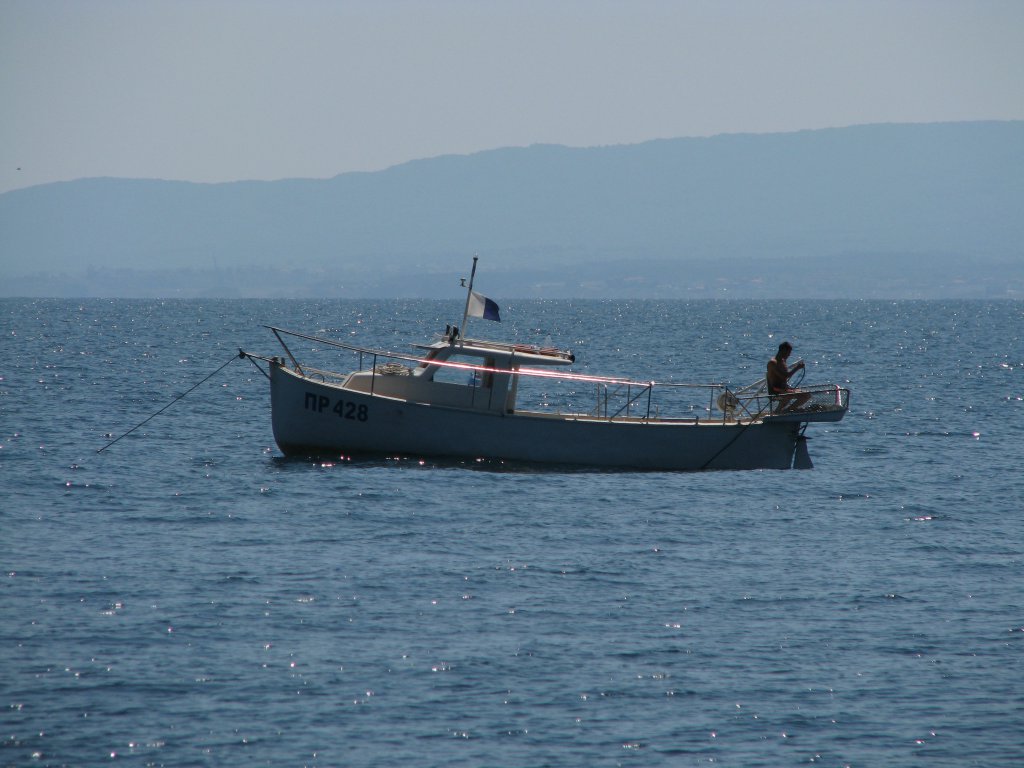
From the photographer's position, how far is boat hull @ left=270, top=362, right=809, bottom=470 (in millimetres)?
34812

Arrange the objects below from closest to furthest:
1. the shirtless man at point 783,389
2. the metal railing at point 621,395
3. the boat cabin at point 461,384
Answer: the boat cabin at point 461,384, the metal railing at point 621,395, the shirtless man at point 783,389

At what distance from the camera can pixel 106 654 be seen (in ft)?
63.2

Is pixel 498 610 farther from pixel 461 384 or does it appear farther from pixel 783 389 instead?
pixel 783 389

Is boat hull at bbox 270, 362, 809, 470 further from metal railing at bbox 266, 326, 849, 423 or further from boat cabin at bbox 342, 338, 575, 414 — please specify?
metal railing at bbox 266, 326, 849, 423

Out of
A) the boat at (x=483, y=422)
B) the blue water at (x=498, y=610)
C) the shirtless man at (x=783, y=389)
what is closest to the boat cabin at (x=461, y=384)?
the boat at (x=483, y=422)

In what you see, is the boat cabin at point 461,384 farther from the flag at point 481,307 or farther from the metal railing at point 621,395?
the flag at point 481,307

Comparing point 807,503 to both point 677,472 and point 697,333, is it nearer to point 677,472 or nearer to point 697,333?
point 677,472

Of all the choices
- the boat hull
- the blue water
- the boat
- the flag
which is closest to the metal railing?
the boat

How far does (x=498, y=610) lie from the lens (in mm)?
22016

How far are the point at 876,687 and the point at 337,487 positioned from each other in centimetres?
1664

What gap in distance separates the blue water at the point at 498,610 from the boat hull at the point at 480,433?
0.59 m

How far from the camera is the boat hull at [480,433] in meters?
34.8

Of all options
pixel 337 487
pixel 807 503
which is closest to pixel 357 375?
pixel 337 487

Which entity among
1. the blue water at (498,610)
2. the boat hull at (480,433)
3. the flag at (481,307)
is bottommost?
the blue water at (498,610)
